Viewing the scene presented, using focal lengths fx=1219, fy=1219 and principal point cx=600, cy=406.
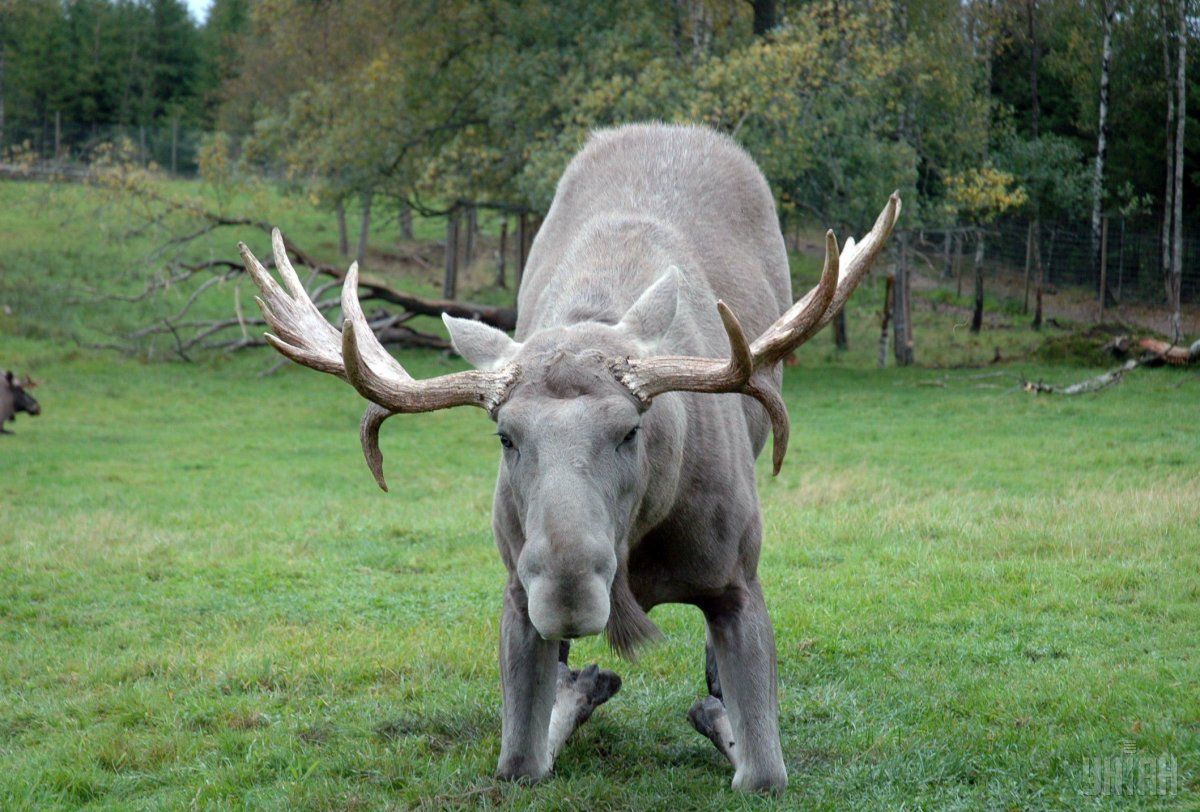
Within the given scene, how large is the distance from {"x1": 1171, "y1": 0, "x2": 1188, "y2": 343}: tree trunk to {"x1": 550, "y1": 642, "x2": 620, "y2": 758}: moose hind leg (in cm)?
1926

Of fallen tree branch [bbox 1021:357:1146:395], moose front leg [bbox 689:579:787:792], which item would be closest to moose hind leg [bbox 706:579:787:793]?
Result: moose front leg [bbox 689:579:787:792]

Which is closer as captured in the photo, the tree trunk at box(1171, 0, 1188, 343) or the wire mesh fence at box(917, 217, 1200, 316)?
the tree trunk at box(1171, 0, 1188, 343)

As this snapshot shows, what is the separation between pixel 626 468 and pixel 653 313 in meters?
0.82

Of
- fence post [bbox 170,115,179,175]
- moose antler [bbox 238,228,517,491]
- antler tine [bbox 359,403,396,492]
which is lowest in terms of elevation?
antler tine [bbox 359,403,396,492]

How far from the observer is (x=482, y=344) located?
4863 mm

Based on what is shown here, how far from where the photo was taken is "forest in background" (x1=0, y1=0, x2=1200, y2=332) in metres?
19.8

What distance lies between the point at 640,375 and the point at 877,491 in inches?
299

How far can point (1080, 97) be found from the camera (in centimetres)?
2595

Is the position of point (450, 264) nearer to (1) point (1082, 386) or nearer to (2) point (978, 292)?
(2) point (978, 292)

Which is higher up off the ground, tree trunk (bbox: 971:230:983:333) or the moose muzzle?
tree trunk (bbox: 971:230:983:333)

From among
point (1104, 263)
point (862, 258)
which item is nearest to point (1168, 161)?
point (1104, 263)

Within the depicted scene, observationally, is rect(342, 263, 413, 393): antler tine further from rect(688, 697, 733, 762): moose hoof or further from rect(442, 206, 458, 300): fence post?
rect(442, 206, 458, 300): fence post

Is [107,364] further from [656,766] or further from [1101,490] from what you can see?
[656,766]

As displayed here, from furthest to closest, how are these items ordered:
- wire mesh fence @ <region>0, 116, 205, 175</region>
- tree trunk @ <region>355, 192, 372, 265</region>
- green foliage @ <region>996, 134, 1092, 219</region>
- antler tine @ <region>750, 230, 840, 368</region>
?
wire mesh fence @ <region>0, 116, 205, 175</region> < tree trunk @ <region>355, 192, 372, 265</region> < green foliage @ <region>996, 134, 1092, 219</region> < antler tine @ <region>750, 230, 840, 368</region>
